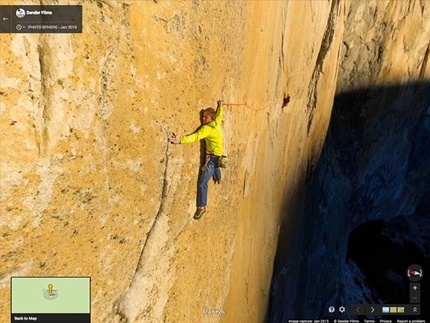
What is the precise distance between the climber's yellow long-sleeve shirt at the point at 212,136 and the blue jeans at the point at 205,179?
0.21ft

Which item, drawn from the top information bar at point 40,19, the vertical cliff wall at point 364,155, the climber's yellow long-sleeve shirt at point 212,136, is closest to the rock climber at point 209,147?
the climber's yellow long-sleeve shirt at point 212,136

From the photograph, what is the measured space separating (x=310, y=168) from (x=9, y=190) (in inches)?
156

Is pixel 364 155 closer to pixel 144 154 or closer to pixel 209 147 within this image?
pixel 209 147

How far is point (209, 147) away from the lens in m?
2.11

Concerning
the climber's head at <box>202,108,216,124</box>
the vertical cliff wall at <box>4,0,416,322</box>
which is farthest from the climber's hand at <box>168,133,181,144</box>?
the climber's head at <box>202,108,216,124</box>

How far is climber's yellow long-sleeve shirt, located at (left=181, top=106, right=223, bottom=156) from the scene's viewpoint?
6.41 ft

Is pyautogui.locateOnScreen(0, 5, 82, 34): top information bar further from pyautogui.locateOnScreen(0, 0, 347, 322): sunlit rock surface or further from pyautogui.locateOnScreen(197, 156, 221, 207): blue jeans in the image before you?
pyautogui.locateOnScreen(197, 156, 221, 207): blue jeans

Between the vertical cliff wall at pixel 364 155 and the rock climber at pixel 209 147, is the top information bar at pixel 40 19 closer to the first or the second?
the rock climber at pixel 209 147

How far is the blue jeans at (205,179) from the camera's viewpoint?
213 centimetres

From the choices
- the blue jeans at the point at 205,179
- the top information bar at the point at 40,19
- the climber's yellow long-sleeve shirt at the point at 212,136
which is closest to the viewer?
the top information bar at the point at 40,19

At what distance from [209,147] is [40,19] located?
3.87 feet

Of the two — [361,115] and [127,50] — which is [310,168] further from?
[127,50]

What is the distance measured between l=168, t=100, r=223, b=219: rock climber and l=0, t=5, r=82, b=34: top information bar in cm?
88

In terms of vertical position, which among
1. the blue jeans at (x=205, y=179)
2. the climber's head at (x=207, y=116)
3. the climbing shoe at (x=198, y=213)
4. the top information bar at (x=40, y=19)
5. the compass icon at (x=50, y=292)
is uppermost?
the top information bar at (x=40, y=19)
